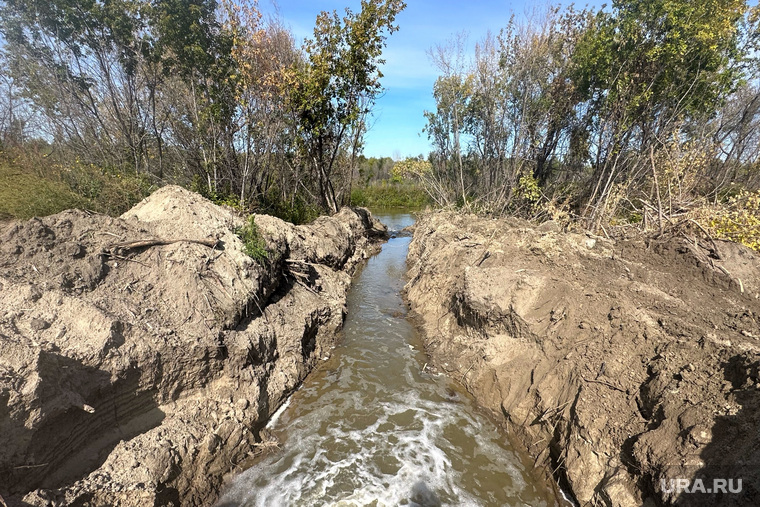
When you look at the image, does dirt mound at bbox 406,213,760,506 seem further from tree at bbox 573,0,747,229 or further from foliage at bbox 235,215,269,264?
foliage at bbox 235,215,269,264

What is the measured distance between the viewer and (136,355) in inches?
123

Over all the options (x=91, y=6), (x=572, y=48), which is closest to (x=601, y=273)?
(x=572, y=48)

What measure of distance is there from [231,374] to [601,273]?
5.34 metres

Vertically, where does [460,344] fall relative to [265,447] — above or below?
above

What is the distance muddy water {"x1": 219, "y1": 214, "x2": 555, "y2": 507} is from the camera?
3215 millimetres

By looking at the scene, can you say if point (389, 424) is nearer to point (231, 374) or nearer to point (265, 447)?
point (265, 447)

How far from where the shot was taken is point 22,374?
2359mm

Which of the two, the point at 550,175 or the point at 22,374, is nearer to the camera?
the point at 22,374

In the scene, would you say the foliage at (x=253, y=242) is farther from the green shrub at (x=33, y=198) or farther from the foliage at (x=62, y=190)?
the green shrub at (x=33, y=198)

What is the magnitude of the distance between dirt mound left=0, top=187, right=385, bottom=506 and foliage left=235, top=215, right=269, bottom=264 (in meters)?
0.12

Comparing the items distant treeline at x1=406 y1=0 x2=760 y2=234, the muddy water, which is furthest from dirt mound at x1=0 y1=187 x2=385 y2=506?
distant treeline at x1=406 y1=0 x2=760 y2=234

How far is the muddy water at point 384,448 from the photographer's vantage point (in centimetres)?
321

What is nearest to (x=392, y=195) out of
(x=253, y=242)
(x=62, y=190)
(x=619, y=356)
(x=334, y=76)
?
(x=334, y=76)

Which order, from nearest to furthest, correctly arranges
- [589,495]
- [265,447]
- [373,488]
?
[589,495], [373,488], [265,447]
